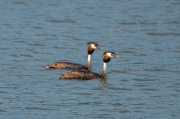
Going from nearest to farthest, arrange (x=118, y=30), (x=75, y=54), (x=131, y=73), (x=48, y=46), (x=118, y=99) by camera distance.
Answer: (x=118, y=99) → (x=131, y=73) → (x=75, y=54) → (x=48, y=46) → (x=118, y=30)

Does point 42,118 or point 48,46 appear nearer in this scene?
point 42,118

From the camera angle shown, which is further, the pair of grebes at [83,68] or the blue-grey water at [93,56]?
the pair of grebes at [83,68]

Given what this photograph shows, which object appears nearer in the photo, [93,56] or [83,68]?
[83,68]

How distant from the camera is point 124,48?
26.4 meters

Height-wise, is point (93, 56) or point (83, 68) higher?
point (83, 68)

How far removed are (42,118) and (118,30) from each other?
60.2ft

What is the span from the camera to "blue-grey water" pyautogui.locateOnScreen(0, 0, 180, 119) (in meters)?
15.4

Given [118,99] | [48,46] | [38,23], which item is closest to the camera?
[118,99]

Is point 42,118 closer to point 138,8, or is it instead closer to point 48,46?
point 48,46

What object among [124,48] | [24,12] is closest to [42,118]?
[124,48]

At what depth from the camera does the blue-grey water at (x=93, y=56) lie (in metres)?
15.4

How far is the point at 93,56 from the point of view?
82.8 feet

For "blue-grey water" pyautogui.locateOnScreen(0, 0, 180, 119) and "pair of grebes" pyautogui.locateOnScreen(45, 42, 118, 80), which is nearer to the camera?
"blue-grey water" pyautogui.locateOnScreen(0, 0, 180, 119)

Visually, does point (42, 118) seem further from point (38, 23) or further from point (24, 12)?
point (24, 12)
